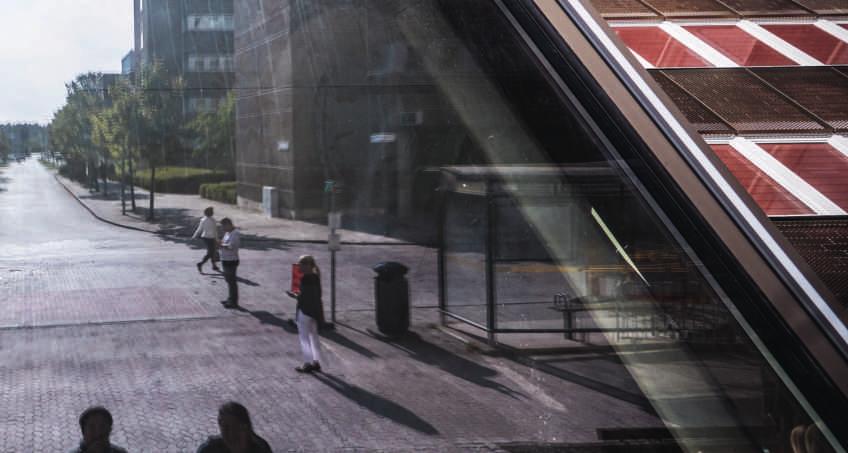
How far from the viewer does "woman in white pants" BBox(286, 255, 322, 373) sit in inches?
209

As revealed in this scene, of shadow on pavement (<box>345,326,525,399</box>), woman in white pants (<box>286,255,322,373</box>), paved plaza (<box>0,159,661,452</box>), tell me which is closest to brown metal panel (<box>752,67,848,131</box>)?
paved plaza (<box>0,159,661,452</box>)

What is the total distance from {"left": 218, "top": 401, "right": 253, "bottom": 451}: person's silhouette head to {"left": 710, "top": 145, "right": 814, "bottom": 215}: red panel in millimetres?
2933

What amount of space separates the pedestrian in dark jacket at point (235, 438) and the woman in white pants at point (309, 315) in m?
1.06

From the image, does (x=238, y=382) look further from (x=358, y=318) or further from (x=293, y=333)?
(x=358, y=318)

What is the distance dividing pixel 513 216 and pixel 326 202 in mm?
1602

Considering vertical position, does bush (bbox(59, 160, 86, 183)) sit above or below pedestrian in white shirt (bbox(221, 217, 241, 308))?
above

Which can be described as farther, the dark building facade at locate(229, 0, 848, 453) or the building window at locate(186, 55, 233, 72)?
the building window at locate(186, 55, 233, 72)

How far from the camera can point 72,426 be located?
14.9 feet

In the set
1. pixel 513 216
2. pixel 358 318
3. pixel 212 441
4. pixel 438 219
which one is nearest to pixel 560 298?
pixel 513 216

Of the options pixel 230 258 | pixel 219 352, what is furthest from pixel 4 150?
pixel 219 352

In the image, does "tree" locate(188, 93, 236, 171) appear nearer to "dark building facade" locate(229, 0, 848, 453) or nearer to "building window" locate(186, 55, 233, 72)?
"dark building facade" locate(229, 0, 848, 453)

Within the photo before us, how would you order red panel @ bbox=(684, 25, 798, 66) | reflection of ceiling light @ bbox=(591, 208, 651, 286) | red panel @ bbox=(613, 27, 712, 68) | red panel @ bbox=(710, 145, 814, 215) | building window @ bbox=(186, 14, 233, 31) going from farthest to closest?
reflection of ceiling light @ bbox=(591, 208, 651, 286) < building window @ bbox=(186, 14, 233, 31) < red panel @ bbox=(684, 25, 798, 66) < red panel @ bbox=(613, 27, 712, 68) < red panel @ bbox=(710, 145, 814, 215)

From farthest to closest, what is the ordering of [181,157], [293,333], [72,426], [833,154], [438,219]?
[438,219] → [293,333] → [181,157] → [72,426] → [833,154]

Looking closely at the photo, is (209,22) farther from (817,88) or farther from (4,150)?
(817,88)
